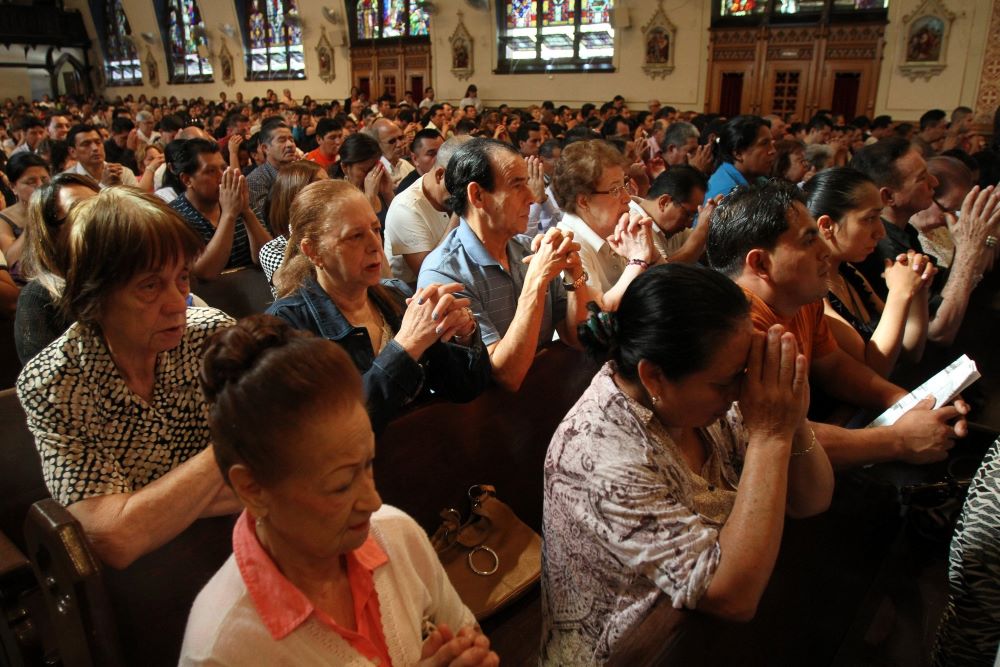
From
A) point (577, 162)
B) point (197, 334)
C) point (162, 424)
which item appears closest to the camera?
point (162, 424)

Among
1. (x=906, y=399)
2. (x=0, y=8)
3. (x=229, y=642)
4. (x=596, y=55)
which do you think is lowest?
(x=906, y=399)

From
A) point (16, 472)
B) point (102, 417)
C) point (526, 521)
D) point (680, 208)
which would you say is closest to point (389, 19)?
point (680, 208)

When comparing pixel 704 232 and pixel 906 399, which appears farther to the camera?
pixel 704 232

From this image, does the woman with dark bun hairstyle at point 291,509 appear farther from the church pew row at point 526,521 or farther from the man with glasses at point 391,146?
the man with glasses at point 391,146

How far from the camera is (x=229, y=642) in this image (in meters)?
0.99

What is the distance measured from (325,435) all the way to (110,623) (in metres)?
0.55

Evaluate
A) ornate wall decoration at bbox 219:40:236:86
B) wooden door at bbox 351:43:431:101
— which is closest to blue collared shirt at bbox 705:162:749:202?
wooden door at bbox 351:43:431:101

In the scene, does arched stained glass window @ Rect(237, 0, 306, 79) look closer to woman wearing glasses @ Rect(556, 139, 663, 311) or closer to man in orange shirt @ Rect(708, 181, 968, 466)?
woman wearing glasses @ Rect(556, 139, 663, 311)

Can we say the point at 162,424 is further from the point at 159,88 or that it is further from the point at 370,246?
the point at 159,88

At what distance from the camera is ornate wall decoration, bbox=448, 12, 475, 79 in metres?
17.8

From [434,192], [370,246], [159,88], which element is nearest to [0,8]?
[159,88]

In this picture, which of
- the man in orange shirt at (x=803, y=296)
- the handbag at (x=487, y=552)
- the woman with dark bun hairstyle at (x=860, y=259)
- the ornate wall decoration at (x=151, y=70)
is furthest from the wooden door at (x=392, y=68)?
the handbag at (x=487, y=552)

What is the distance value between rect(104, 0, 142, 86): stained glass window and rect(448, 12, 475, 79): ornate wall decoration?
47.9 ft

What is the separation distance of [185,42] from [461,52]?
12263mm
